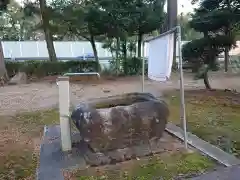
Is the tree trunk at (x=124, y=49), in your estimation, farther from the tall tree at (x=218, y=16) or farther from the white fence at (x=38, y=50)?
the white fence at (x=38, y=50)

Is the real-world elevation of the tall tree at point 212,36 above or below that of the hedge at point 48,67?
above

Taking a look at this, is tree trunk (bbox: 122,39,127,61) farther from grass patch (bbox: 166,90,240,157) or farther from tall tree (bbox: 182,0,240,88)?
grass patch (bbox: 166,90,240,157)

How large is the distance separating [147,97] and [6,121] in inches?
123

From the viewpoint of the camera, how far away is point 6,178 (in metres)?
2.98

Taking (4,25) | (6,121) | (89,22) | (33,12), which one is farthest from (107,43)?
(4,25)

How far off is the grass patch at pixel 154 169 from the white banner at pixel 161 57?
0.92 m

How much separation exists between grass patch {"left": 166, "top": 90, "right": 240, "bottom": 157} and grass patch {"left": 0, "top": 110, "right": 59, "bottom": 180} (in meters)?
2.23

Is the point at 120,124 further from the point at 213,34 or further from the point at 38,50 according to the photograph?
the point at 38,50

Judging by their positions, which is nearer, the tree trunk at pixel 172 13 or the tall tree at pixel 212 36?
the tall tree at pixel 212 36

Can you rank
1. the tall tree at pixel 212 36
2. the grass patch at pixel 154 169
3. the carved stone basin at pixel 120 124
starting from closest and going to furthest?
the grass patch at pixel 154 169 < the carved stone basin at pixel 120 124 < the tall tree at pixel 212 36

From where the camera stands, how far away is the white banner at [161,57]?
3268 millimetres

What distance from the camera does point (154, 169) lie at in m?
2.86

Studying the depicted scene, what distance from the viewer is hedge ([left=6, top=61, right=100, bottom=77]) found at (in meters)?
13.0

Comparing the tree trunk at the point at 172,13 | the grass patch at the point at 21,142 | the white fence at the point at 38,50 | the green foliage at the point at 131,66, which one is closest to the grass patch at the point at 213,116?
the grass patch at the point at 21,142
